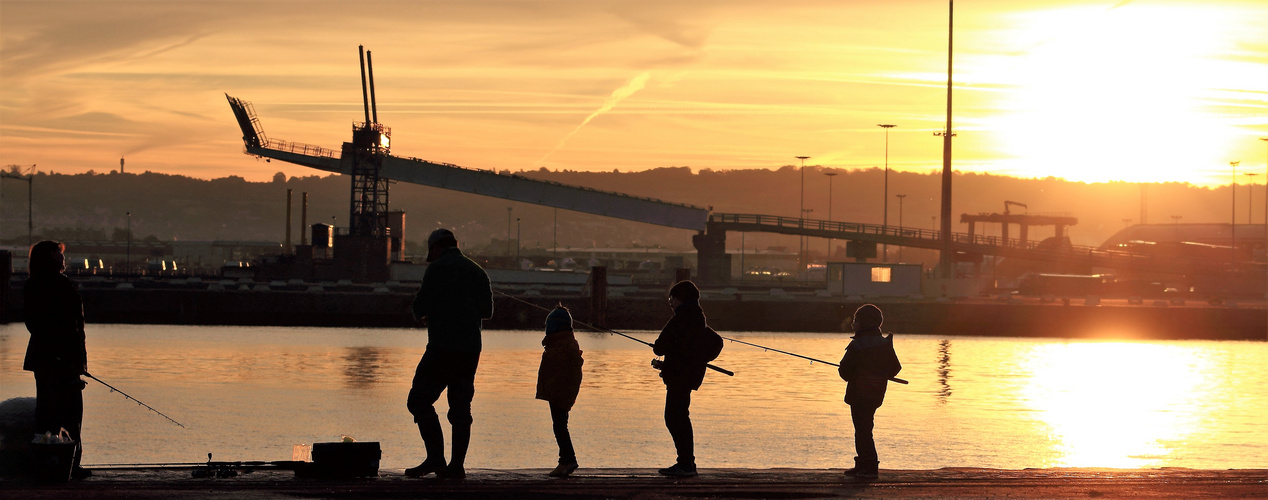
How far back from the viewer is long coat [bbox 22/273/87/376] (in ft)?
30.2

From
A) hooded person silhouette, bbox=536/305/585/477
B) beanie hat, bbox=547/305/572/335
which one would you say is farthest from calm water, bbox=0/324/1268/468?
beanie hat, bbox=547/305/572/335

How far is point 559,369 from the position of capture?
1052cm

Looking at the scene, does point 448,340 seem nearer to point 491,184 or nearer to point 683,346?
point 683,346

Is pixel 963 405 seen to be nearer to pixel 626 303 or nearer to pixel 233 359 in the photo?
pixel 233 359

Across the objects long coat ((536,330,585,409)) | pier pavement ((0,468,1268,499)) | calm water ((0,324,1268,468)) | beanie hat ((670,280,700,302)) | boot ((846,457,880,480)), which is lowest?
calm water ((0,324,1268,468))

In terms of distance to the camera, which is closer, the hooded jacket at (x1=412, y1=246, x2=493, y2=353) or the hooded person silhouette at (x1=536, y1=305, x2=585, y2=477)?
the hooded jacket at (x1=412, y1=246, x2=493, y2=353)

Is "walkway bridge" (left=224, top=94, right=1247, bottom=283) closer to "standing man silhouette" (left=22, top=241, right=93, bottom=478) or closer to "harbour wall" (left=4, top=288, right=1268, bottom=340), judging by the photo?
"harbour wall" (left=4, top=288, right=1268, bottom=340)

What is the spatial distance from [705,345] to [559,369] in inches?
49.3

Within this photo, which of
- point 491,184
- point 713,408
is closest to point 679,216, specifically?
point 491,184

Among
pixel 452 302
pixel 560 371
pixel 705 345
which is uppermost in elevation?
pixel 452 302

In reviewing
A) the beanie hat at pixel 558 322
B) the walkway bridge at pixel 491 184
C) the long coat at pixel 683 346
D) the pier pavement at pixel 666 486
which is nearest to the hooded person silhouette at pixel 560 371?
the beanie hat at pixel 558 322

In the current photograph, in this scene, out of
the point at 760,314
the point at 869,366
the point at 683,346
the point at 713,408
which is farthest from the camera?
the point at 760,314

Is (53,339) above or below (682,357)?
above

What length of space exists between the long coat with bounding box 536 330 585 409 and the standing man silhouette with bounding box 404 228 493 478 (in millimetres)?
956
